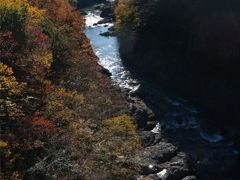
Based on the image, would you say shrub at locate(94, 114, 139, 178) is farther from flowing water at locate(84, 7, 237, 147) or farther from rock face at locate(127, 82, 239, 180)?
flowing water at locate(84, 7, 237, 147)

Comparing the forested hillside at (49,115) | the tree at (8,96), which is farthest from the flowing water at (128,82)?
the tree at (8,96)

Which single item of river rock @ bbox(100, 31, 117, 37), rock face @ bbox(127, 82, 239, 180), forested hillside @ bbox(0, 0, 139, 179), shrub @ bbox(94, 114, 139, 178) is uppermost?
forested hillside @ bbox(0, 0, 139, 179)

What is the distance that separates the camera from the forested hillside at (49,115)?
38344 millimetres

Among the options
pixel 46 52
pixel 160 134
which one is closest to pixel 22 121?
pixel 46 52

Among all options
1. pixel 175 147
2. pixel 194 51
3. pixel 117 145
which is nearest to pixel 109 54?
pixel 194 51

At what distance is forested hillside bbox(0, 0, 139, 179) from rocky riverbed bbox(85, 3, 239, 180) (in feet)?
21.9

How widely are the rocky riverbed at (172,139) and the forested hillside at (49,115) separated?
21.9ft

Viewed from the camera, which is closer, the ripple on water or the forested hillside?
the forested hillside

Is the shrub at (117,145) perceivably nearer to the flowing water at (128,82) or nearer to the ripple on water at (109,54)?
the flowing water at (128,82)

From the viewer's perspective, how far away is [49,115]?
147 ft

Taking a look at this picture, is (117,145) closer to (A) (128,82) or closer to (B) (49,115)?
(B) (49,115)

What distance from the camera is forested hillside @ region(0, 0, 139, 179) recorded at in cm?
3834

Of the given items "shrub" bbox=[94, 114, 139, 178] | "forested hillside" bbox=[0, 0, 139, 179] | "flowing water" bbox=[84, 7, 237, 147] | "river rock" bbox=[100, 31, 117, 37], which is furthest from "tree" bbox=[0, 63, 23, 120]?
"river rock" bbox=[100, 31, 117, 37]

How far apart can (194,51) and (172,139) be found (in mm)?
25897
